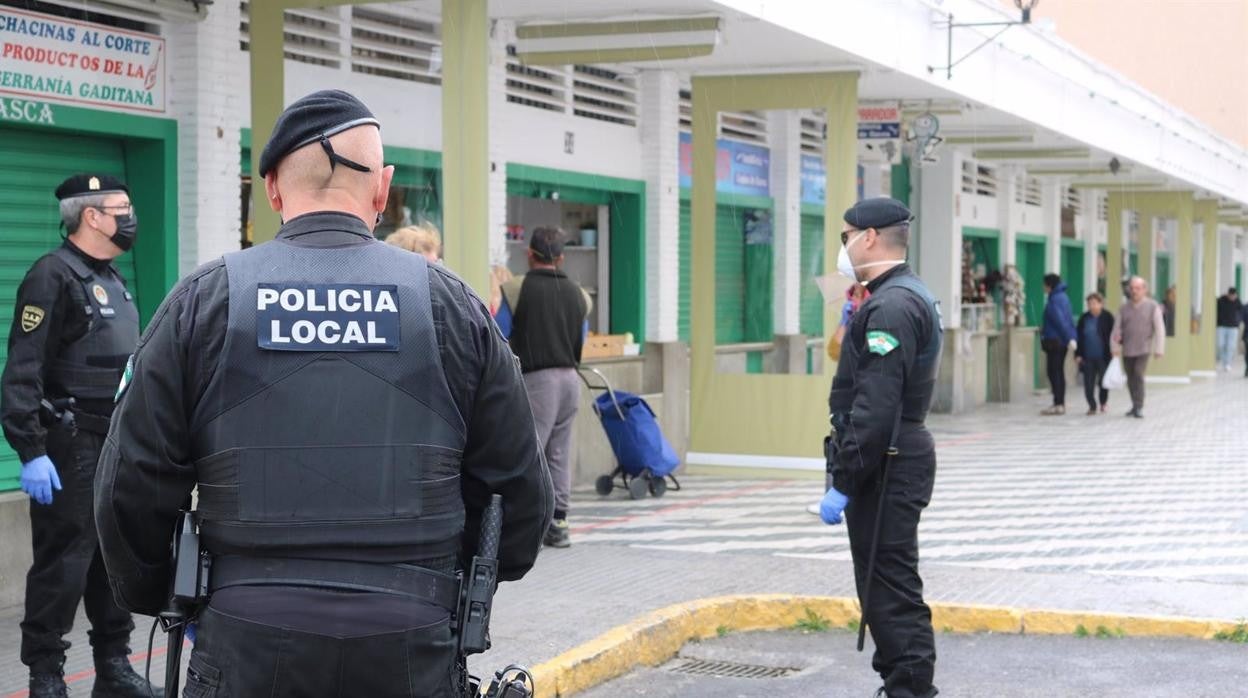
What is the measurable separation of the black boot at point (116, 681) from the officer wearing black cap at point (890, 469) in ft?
8.66

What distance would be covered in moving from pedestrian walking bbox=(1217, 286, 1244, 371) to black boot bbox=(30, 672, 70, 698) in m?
33.8

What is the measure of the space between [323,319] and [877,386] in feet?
10.00

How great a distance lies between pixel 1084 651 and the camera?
745 cm

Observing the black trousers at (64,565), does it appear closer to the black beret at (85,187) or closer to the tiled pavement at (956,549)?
the tiled pavement at (956,549)

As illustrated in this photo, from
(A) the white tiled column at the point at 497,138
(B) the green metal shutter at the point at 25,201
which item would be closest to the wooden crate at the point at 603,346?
(A) the white tiled column at the point at 497,138

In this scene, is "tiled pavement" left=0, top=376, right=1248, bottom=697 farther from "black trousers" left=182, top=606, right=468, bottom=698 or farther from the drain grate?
"black trousers" left=182, top=606, right=468, bottom=698

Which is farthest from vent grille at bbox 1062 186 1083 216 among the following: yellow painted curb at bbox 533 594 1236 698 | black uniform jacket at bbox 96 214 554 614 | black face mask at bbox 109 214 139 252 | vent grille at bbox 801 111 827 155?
black uniform jacket at bbox 96 214 554 614

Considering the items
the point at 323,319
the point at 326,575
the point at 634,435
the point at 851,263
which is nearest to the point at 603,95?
the point at 634,435

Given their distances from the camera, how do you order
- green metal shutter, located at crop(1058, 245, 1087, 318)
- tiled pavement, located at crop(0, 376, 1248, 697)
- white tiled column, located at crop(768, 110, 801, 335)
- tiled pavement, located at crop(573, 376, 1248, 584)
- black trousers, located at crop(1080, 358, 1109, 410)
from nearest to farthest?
tiled pavement, located at crop(0, 376, 1248, 697), tiled pavement, located at crop(573, 376, 1248, 584), white tiled column, located at crop(768, 110, 801, 335), black trousers, located at crop(1080, 358, 1109, 410), green metal shutter, located at crop(1058, 245, 1087, 318)

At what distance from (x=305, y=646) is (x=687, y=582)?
5.88 metres

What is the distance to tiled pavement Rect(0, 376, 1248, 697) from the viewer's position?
785 cm

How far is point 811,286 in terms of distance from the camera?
14156 millimetres

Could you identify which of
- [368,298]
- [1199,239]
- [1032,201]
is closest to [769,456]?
[368,298]

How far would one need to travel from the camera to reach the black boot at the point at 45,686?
5.71m
